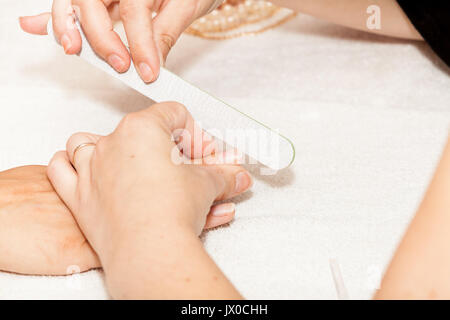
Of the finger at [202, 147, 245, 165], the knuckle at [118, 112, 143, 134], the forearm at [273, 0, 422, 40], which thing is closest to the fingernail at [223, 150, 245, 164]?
the finger at [202, 147, 245, 165]

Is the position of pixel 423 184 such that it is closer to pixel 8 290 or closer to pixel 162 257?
pixel 162 257

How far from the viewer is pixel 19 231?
2.00 ft

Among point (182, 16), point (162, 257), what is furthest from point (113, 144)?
point (182, 16)

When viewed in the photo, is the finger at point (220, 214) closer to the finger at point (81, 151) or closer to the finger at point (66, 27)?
the finger at point (81, 151)

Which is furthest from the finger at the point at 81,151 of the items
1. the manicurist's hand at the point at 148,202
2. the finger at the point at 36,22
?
the finger at the point at 36,22

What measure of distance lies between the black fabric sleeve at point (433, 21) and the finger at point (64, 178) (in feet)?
1.82

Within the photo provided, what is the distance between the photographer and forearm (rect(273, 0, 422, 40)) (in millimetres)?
903

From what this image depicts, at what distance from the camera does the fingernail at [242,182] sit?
0.63 meters

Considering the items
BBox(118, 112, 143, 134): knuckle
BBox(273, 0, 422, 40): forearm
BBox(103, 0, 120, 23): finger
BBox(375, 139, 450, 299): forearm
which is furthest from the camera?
BBox(273, 0, 422, 40): forearm

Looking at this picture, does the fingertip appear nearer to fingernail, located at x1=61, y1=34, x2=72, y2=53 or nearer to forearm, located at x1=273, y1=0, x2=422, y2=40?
fingernail, located at x1=61, y1=34, x2=72, y2=53

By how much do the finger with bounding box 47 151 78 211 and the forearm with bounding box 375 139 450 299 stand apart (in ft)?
1.07

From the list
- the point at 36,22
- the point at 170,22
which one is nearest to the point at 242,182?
the point at 170,22

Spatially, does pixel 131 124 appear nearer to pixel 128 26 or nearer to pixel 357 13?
pixel 128 26
